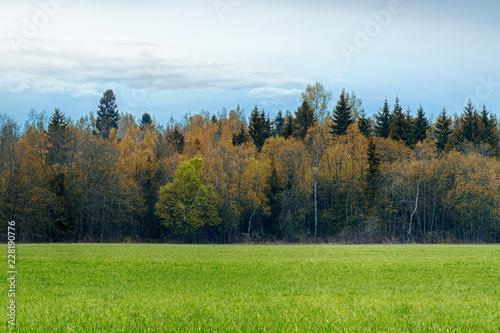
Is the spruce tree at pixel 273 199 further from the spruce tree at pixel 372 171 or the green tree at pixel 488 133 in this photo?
the green tree at pixel 488 133

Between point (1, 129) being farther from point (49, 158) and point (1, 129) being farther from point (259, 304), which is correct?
point (259, 304)

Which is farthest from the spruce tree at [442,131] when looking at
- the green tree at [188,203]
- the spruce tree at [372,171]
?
the green tree at [188,203]

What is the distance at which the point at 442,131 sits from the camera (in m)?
100

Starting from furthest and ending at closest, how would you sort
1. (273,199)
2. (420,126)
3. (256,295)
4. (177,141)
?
1. (177,141)
2. (420,126)
3. (273,199)
4. (256,295)

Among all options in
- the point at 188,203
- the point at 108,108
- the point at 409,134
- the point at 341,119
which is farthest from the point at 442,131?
the point at 108,108

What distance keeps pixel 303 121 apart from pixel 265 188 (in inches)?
821

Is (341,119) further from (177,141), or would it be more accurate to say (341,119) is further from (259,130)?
(177,141)

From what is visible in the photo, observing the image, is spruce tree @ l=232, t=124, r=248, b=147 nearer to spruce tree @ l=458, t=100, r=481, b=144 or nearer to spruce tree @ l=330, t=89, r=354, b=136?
spruce tree @ l=330, t=89, r=354, b=136

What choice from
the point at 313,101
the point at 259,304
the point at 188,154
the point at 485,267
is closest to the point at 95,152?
the point at 188,154

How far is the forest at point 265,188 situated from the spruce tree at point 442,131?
42cm

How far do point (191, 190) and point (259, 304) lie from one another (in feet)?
226

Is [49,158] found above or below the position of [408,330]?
above

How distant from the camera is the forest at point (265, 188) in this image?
7838cm

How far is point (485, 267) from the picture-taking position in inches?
1189
